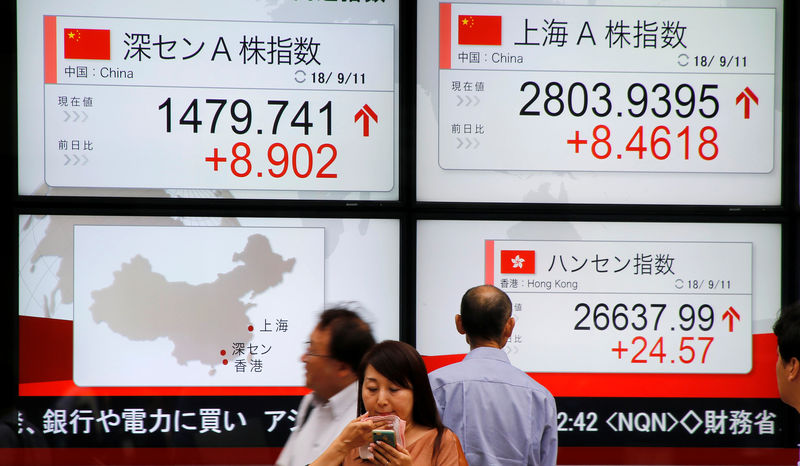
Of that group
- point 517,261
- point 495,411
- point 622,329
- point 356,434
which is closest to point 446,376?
point 495,411

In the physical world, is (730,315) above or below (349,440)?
above

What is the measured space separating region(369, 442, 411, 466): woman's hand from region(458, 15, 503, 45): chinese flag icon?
7.84ft

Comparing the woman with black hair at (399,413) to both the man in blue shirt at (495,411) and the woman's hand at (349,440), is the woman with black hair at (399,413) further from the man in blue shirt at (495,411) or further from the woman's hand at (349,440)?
the man in blue shirt at (495,411)

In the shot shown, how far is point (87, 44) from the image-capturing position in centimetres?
382

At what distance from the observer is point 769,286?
13.0ft

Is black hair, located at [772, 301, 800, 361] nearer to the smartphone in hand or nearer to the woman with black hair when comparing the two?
the woman with black hair

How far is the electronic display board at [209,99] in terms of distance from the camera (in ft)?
12.5

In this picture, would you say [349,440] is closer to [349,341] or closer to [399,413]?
[399,413]

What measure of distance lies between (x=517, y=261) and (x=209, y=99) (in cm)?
178

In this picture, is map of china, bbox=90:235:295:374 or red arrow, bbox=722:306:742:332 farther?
red arrow, bbox=722:306:742:332

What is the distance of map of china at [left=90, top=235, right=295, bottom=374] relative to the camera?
379 cm

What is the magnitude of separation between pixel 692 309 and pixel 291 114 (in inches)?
90.8

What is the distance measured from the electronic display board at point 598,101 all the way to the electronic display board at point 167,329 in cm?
86

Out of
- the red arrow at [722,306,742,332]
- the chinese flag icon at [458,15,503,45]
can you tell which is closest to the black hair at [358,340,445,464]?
the chinese flag icon at [458,15,503,45]
